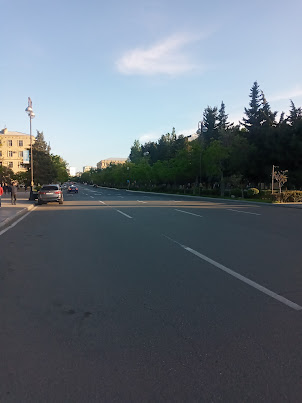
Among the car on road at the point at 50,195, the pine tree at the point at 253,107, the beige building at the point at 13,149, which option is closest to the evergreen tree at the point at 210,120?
the pine tree at the point at 253,107

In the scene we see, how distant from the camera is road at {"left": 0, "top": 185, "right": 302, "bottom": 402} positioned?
3.01 m

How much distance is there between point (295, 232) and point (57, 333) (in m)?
10.2

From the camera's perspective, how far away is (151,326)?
423cm

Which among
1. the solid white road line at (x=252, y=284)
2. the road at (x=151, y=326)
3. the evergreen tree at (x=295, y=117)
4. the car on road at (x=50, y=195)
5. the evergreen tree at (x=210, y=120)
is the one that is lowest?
the road at (x=151, y=326)

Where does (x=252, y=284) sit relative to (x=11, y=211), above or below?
above

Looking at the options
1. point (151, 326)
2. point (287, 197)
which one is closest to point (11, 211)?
point (151, 326)

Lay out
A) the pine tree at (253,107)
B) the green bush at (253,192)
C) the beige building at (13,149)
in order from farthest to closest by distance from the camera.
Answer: the beige building at (13,149)
the pine tree at (253,107)
the green bush at (253,192)

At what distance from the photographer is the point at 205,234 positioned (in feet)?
38.5

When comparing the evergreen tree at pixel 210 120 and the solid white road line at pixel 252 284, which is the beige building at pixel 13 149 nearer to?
the evergreen tree at pixel 210 120

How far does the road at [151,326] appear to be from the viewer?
3008mm

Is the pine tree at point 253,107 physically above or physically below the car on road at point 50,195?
above

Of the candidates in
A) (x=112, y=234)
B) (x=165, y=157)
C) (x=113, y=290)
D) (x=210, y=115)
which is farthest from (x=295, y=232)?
(x=165, y=157)

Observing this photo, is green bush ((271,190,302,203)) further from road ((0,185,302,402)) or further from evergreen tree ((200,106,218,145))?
evergreen tree ((200,106,218,145))

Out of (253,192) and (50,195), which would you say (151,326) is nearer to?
(50,195)
